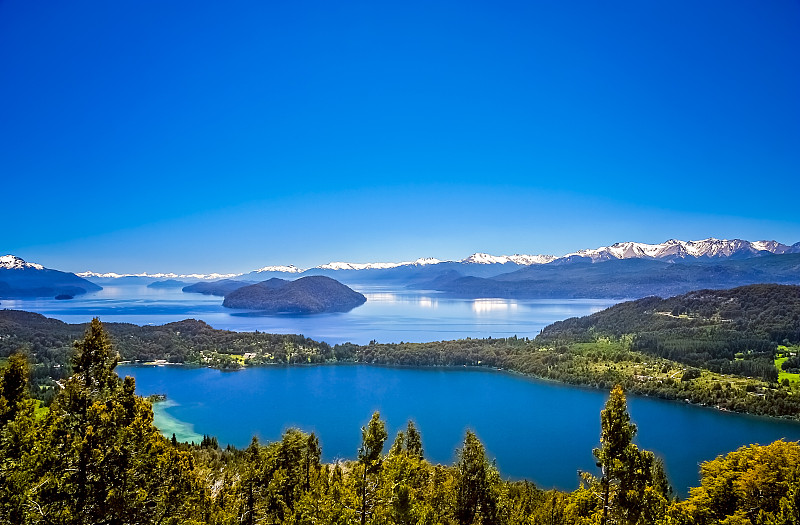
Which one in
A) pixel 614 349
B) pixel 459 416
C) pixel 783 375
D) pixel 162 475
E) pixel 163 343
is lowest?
pixel 459 416

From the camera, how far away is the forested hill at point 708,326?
368 feet

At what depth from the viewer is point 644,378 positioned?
9688cm

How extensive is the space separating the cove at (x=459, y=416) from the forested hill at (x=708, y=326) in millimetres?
36180

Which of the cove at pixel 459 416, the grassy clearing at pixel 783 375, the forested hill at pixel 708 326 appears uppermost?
the forested hill at pixel 708 326

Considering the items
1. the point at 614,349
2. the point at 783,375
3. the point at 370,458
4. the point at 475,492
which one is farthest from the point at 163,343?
the point at 783,375

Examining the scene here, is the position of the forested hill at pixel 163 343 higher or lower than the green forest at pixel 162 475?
lower

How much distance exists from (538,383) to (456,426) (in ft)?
119

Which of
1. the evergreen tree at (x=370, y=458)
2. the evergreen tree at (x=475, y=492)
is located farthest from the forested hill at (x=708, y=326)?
the evergreen tree at (x=370, y=458)

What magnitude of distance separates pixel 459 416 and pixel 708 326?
10332 centimetres

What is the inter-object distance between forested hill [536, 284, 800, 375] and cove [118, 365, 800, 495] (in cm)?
3618

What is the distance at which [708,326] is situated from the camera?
14012cm

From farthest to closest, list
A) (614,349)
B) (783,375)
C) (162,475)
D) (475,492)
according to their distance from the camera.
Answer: (614,349)
(783,375)
(475,492)
(162,475)

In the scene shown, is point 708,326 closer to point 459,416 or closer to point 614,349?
point 614,349

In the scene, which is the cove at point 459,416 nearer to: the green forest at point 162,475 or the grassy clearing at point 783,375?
the grassy clearing at point 783,375
